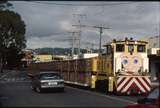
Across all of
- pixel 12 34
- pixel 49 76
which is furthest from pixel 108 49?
pixel 12 34

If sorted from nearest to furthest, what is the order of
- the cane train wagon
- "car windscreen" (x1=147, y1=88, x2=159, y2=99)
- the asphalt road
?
1. "car windscreen" (x1=147, y1=88, x2=159, y2=99)
2. the asphalt road
3. the cane train wagon

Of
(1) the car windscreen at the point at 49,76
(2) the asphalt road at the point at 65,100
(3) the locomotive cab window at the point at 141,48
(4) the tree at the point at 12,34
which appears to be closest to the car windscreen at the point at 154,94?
(2) the asphalt road at the point at 65,100

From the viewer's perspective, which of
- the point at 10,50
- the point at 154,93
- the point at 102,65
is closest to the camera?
the point at 154,93

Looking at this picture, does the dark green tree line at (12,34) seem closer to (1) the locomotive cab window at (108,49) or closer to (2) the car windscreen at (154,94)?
(1) the locomotive cab window at (108,49)

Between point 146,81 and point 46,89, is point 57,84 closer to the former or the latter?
point 46,89

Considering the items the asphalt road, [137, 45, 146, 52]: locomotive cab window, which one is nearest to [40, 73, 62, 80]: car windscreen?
the asphalt road

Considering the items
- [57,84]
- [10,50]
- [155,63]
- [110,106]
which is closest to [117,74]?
[57,84]

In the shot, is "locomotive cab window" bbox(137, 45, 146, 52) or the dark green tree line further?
the dark green tree line

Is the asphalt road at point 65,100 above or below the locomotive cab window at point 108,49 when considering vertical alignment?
below

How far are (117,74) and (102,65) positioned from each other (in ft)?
9.29

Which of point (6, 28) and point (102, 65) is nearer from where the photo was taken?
point (102, 65)

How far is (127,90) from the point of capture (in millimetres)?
32469

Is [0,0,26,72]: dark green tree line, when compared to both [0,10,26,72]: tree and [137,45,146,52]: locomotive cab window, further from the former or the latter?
[137,45,146,52]: locomotive cab window

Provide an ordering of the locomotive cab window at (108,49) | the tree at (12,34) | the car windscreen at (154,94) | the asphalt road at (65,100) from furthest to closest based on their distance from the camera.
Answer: the tree at (12,34), the locomotive cab window at (108,49), the asphalt road at (65,100), the car windscreen at (154,94)
